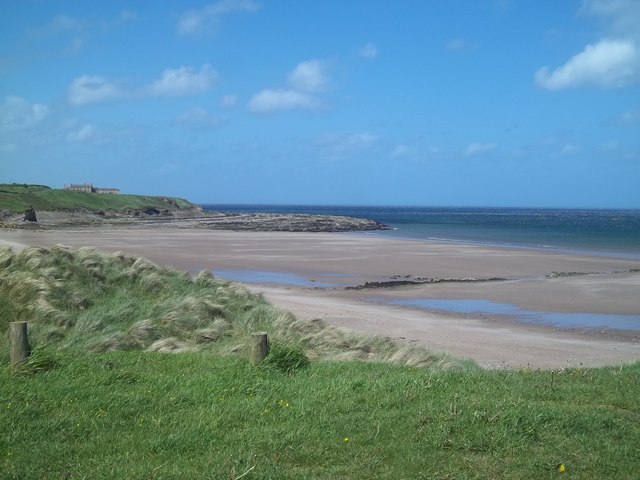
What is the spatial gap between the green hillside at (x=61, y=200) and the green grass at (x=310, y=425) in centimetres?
6992

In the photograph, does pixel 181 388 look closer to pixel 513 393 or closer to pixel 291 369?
pixel 291 369

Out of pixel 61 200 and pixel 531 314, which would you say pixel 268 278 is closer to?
pixel 531 314

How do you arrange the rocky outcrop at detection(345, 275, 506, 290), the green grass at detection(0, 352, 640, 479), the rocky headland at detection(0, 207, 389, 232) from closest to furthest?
the green grass at detection(0, 352, 640, 479), the rocky outcrop at detection(345, 275, 506, 290), the rocky headland at detection(0, 207, 389, 232)

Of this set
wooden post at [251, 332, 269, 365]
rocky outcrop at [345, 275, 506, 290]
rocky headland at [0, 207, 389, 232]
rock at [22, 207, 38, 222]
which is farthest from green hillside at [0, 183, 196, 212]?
wooden post at [251, 332, 269, 365]

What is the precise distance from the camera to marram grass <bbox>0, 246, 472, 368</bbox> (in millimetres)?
11164

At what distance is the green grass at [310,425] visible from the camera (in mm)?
5066

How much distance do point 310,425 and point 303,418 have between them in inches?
9.4

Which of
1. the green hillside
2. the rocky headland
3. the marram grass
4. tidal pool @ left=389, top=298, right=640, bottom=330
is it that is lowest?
tidal pool @ left=389, top=298, right=640, bottom=330

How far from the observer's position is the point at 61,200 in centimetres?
8069

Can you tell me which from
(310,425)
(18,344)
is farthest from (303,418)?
(18,344)

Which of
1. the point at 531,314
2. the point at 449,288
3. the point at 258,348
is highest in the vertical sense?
the point at 258,348

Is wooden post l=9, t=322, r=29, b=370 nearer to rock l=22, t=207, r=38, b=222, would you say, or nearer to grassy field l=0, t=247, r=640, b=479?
grassy field l=0, t=247, r=640, b=479

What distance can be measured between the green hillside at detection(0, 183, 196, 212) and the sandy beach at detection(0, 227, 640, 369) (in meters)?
35.1

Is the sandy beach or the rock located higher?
the rock
